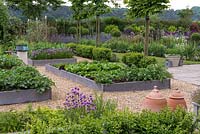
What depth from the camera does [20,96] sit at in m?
6.86

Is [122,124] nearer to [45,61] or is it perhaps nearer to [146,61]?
[146,61]

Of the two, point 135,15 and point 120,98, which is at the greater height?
point 135,15

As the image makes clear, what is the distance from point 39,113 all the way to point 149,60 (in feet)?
21.2

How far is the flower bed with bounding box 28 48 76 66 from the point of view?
12773mm

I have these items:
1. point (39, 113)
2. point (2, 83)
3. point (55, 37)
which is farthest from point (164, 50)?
point (39, 113)

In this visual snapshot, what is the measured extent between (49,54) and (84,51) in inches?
91.7

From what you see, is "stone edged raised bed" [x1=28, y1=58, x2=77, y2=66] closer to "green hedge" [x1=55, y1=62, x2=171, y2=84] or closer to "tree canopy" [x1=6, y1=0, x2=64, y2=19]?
"green hedge" [x1=55, y1=62, x2=171, y2=84]

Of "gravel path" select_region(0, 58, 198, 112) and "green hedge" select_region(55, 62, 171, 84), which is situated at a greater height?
"green hedge" select_region(55, 62, 171, 84)

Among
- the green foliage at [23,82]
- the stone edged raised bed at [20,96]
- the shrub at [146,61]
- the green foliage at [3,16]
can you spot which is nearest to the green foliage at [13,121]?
the stone edged raised bed at [20,96]

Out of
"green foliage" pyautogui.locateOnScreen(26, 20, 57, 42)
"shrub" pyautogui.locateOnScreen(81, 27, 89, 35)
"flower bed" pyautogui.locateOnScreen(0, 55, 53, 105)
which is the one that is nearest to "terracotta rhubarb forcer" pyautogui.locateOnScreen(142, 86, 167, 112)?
"flower bed" pyautogui.locateOnScreen(0, 55, 53, 105)

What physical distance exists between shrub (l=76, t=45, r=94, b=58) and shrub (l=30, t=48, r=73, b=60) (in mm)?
1436

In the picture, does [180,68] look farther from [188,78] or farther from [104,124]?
[104,124]

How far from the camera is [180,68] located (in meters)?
12.0

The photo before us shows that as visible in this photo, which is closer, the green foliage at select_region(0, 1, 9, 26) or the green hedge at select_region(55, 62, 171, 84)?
the green hedge at select_region(55, 62, 171, 84)
